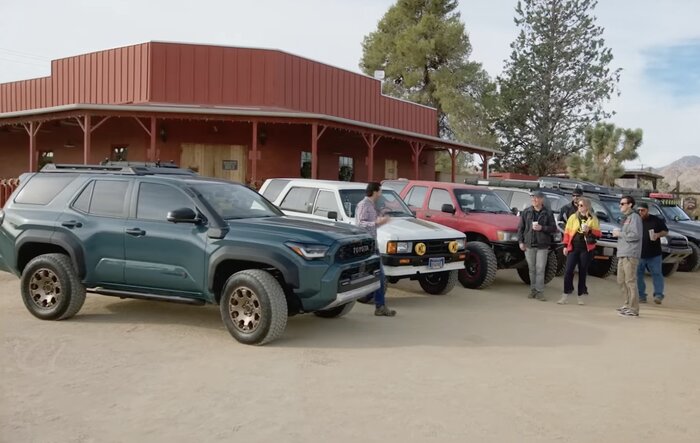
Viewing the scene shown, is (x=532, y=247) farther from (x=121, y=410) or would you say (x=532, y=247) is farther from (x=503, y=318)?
(x=121, y=410)

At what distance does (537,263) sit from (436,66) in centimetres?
3323

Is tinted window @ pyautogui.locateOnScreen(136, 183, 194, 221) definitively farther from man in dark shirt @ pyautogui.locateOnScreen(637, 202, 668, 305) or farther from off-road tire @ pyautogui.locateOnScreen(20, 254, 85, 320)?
man in dark shirt @ pyautogui.locateOnScreen(637, 202, 668, 305)

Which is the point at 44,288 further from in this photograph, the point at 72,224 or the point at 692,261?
the point at 692,261

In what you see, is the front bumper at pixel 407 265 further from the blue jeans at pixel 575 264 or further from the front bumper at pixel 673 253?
the front bumper at pixel 673 253

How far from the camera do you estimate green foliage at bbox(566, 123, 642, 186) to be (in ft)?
109

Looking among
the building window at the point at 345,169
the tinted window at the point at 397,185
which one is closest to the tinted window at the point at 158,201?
the tinted window at the point at 397,185

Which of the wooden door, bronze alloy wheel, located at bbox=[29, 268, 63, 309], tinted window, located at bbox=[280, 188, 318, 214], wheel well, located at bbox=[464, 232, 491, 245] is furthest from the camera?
the wooden door

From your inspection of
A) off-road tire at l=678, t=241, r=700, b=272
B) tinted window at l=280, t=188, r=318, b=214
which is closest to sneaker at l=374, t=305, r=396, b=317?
tinted window at l=280, t=188, r=318, b=214

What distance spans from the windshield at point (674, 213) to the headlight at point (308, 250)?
12439mm

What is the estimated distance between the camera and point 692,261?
48.8ft

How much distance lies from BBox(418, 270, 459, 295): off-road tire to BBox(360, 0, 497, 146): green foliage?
30.6 m

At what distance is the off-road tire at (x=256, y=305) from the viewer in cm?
605

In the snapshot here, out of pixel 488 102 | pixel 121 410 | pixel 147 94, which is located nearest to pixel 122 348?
pixel 121 410

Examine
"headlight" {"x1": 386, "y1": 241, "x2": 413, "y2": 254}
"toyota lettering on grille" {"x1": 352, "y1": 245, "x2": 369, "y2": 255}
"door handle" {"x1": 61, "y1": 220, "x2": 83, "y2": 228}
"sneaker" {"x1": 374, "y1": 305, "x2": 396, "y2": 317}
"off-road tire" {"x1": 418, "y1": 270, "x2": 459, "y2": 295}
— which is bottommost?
"sneaker" {"x1": 374, "y1": 305, "x2": 396, "y2": 317}
